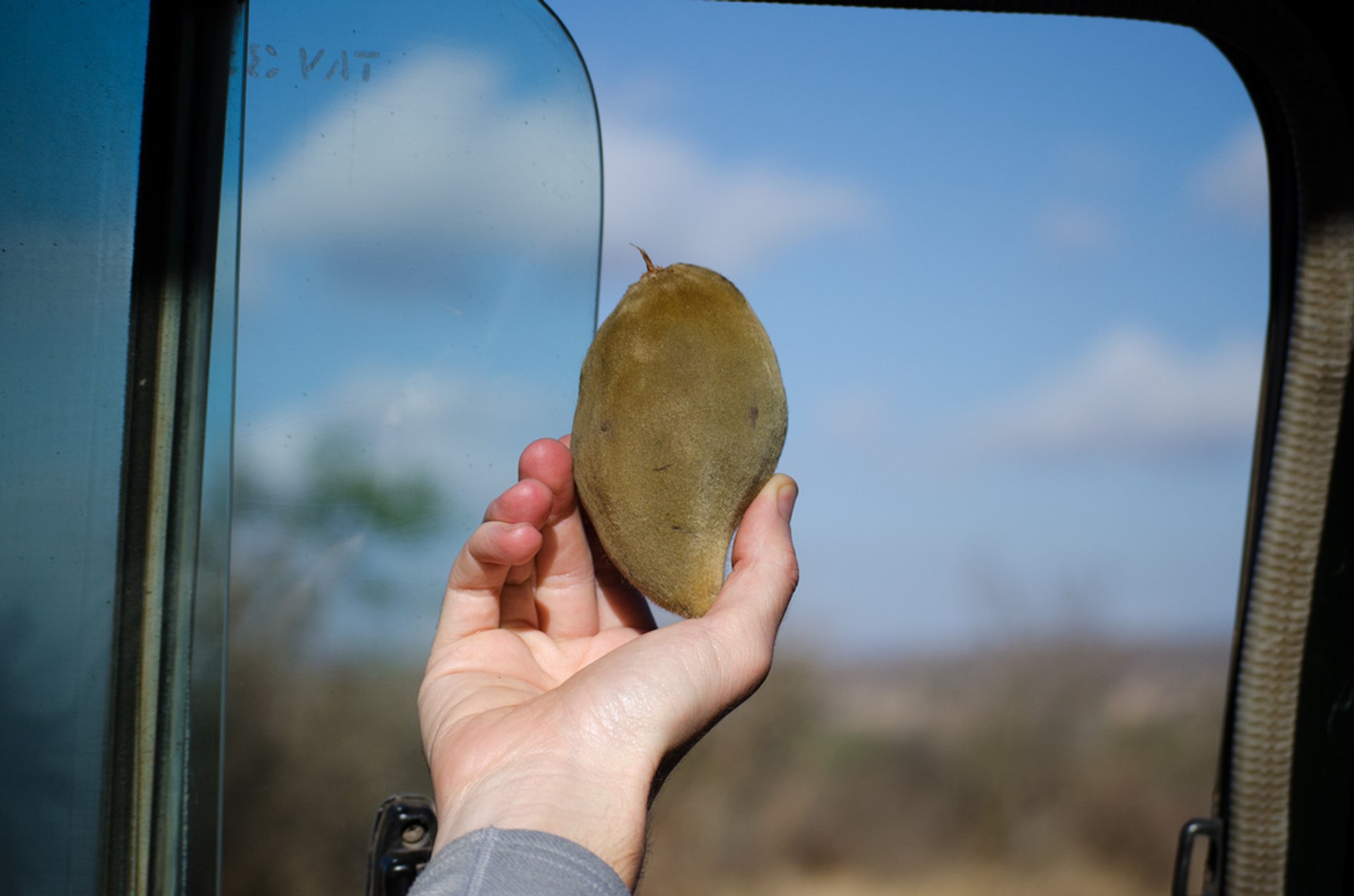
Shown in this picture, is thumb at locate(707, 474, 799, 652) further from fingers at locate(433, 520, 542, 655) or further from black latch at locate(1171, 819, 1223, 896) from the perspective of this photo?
black latch at locate(1171, 819, 1223, 896)

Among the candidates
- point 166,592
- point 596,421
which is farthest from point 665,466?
point 166,592

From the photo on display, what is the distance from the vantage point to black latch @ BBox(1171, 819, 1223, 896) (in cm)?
82

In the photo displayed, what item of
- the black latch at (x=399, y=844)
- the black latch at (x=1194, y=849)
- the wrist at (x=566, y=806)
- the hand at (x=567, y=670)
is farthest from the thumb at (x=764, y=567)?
the black latch at (x=1194, y=849)

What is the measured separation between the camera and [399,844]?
76 cm

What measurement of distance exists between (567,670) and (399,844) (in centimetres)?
19

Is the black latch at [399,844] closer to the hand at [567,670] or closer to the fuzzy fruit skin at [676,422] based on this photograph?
the hand at [567,670]

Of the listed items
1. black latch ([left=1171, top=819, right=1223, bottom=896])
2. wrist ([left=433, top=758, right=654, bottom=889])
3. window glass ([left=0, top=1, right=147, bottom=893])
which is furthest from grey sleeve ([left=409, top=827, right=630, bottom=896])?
black latch ([left=1171, top=819, right=1223, bottom=896])

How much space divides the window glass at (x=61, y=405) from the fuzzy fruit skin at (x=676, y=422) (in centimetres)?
42

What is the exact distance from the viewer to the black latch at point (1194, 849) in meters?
0.82

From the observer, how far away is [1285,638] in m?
0.79

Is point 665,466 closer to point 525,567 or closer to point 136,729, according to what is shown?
point 525,567

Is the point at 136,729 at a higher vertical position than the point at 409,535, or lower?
lower

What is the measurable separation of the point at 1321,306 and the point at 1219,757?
40 cm

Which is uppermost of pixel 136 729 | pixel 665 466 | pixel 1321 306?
pixel 1321 306
